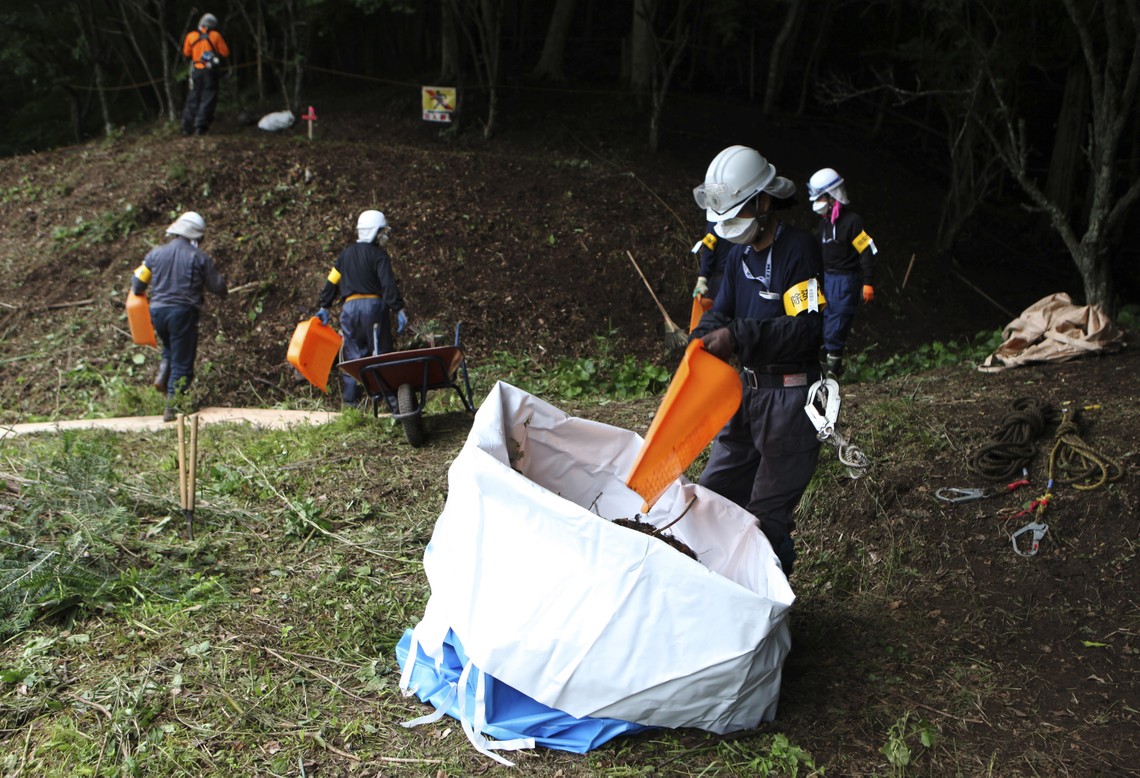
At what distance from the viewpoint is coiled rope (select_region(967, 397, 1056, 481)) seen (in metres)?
4.55

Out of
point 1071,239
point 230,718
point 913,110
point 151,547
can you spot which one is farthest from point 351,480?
point 913,110

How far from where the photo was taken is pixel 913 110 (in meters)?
19.9

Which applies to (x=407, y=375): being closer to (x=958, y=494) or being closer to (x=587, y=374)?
(x=587, y=374)

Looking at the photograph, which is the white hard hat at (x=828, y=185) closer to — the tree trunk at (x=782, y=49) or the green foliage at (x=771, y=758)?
the green foliage at (x=771, y=758)

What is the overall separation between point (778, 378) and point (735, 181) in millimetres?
762

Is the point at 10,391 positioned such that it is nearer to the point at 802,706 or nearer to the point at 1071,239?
the point at 802,706

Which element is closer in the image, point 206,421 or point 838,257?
point 838,257

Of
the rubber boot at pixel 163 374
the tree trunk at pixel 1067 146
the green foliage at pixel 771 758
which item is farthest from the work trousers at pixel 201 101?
the tree trunk at pixel 1067 146

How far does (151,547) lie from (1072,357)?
6.12m

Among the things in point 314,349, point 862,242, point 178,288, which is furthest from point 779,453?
point 178,288

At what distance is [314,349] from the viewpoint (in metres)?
6.98

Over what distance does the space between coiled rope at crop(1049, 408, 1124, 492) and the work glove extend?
2135 millimetres

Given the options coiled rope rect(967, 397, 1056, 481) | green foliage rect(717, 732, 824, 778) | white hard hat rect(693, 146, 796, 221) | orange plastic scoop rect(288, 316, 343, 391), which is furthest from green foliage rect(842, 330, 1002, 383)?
green foliage rect(717, 732, 824, 778)

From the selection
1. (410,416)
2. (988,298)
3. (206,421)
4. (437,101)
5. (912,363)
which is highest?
(437,101)
